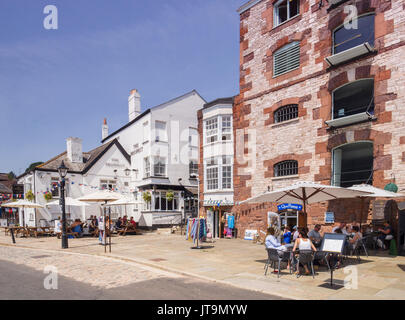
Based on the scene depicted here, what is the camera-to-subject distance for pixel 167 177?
1107 inches

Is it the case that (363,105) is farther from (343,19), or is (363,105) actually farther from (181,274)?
(181,274)

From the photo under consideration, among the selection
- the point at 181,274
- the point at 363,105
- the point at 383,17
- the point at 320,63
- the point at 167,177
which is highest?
the point at 383,17

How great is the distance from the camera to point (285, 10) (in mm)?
18266

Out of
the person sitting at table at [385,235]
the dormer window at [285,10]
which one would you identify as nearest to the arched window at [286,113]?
the dormer window at [285,10]

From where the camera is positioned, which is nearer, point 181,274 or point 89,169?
point 181,274

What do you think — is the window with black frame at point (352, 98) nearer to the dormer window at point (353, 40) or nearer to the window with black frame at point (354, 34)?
the dormer window at point (353, 40)

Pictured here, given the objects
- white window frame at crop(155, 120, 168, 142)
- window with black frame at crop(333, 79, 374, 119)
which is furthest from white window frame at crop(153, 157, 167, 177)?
window with black frame at crop(333, 79, 374, 119)

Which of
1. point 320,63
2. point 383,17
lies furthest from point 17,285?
point 383,17

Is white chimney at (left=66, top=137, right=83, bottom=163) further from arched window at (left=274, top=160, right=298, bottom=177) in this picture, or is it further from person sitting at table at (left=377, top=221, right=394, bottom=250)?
person sitting at table at (left=377, top=221, right=394, bottom=250)

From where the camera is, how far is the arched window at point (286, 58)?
1706cm

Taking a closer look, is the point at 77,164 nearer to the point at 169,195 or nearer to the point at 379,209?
the point at 169,195
